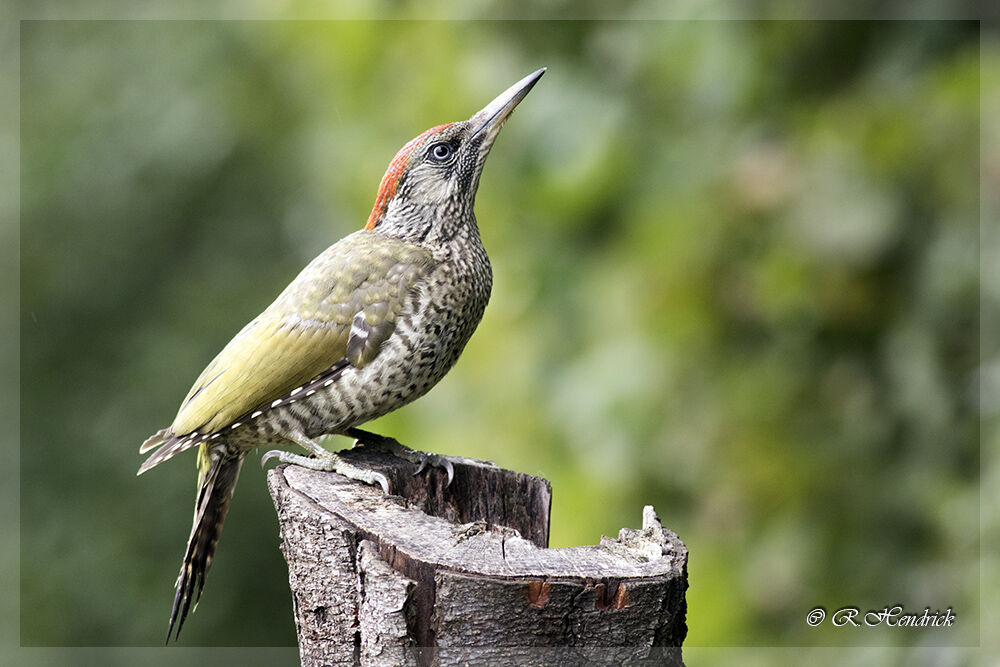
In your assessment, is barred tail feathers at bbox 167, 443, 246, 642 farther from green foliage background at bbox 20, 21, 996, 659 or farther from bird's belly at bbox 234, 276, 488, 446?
green foliage background at bbox 20, 21, 996, 659

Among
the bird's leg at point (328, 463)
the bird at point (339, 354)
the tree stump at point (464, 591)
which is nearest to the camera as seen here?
the tree stump at point (464, 591)

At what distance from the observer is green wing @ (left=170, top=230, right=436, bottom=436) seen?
10.3ft

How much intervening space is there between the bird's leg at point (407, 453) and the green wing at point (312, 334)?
270 millimetres

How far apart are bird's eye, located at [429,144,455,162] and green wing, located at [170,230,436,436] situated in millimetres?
344

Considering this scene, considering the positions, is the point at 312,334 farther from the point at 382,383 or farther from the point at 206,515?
the point at 206,515

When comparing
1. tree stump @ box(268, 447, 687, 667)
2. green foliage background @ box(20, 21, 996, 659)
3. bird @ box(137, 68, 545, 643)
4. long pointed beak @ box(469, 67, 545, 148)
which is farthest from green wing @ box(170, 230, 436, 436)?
green foliage background @ box(20, 21, 996, 659)

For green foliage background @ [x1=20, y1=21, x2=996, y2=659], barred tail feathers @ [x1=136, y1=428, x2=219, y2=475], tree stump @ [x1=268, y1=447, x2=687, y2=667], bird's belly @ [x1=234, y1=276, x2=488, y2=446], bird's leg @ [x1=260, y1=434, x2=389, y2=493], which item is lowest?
tree stump @ [x1=268, y1=447, x2=687, y2=667]

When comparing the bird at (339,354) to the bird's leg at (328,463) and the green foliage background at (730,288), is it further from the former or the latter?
the green foliage background at (730,288)

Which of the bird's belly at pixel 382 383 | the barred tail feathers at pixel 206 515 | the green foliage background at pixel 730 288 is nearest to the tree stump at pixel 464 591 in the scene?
the bird's belly at pixel 382 383

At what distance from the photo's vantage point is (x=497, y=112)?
3496 mm

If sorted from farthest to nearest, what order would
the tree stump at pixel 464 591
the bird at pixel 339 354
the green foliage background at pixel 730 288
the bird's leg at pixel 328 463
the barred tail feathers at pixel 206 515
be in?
1. the green foliage background at pixel 730 288
2. the barred tail feathers at pixel 206 515
3. the bird at pixel 339 354
4. the bird's leg at pixel 328 463
5. the tree stump at pixel 464 591

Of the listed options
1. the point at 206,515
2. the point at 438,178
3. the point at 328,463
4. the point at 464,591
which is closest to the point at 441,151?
the point at 438,178

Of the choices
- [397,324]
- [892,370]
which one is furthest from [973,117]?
[397,324]

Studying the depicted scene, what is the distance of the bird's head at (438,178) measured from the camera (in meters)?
3.45
